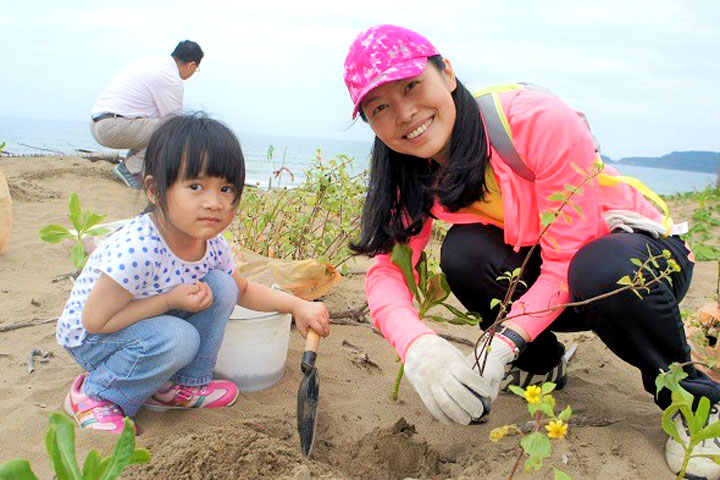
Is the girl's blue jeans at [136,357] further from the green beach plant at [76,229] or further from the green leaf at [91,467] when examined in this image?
the green leaf at [91,467]

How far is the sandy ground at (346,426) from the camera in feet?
5.11

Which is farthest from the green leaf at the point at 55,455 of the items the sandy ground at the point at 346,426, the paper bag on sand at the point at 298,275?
the paper bag on sand at the point at 298,275

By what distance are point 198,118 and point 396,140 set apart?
580mm

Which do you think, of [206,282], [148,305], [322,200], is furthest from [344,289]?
[148,305]

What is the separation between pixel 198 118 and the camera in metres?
1.87

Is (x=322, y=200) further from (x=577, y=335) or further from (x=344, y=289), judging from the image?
(x=577, y=335)

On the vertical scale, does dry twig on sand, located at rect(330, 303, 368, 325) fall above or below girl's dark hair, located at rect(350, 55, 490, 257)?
below

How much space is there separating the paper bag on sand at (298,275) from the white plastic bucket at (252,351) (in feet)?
1.41

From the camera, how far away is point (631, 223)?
5.69 feet

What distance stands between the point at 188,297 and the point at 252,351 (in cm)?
35

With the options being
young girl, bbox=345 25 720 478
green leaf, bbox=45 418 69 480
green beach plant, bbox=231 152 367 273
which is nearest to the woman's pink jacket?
young girl, bbox=345 25 720 478

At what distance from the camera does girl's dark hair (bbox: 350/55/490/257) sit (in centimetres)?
178

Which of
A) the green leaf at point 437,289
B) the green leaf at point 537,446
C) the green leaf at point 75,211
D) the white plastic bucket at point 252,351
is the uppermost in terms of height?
the green leaf at point 75,211

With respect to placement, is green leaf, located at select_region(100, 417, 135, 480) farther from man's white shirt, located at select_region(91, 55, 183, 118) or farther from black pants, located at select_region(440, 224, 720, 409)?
man's white shirt, located at select_region(91, 55, 183, 118)
